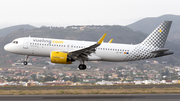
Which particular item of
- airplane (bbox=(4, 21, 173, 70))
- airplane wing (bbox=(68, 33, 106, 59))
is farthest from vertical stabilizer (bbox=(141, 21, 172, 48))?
airplane wing (bbox=(68, 33, 106, 59))

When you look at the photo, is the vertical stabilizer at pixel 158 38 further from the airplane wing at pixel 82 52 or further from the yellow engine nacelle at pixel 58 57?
the yellow engine nacelle at pixel 58 57

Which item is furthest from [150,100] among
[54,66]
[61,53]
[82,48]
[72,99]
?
[54,66]

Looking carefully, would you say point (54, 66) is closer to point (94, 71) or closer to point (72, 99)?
point (94, 71)

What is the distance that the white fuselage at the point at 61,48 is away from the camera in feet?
120

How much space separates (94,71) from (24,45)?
76.4 m

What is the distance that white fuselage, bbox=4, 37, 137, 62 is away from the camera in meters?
36.5

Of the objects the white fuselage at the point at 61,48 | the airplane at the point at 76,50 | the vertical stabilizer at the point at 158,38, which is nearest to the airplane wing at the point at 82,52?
the airplane at the point at 76,50

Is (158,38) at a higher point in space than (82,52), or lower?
higher

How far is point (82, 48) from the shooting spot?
113 feet

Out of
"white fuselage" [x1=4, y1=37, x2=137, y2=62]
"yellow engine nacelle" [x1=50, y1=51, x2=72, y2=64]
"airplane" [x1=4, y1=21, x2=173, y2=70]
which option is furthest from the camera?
"white fuselage" [x1=4, y1=37, x2=137, y2=62]

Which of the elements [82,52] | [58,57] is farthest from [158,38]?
[58,57]

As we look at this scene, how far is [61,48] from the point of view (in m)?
36.4

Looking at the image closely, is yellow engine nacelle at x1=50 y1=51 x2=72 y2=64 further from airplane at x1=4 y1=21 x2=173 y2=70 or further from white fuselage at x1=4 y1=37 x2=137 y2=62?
white fuselage at x1=4 y1=37 x2=137 y2=62

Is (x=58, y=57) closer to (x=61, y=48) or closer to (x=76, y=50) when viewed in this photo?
(x=61, y=48)
